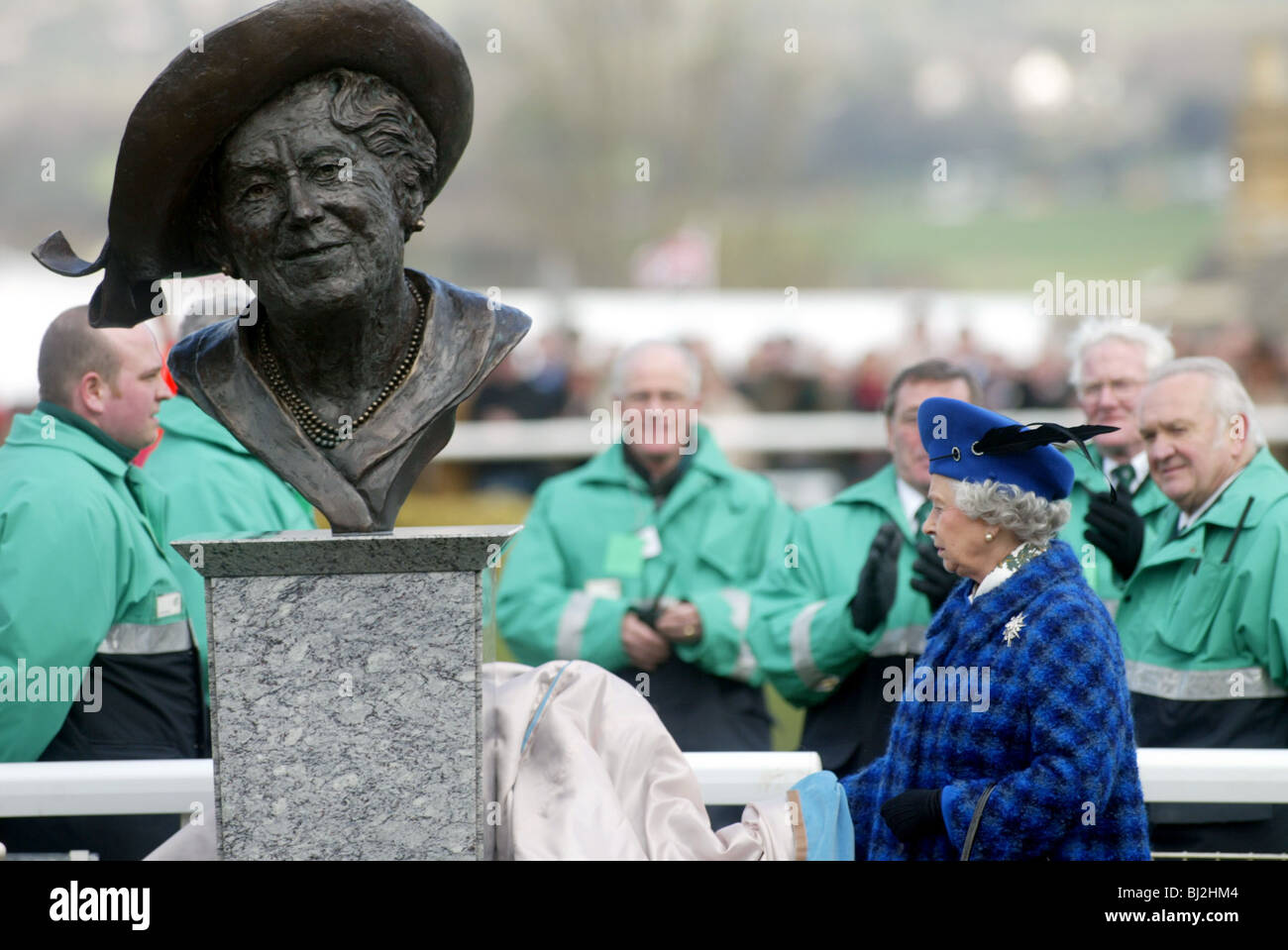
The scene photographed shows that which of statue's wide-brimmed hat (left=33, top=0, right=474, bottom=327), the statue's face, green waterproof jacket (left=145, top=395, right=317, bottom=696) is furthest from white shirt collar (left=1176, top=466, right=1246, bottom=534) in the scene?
green waterproof jacket (left=145, top=395, right=317, bottom=696)

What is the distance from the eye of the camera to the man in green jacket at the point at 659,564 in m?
4.73

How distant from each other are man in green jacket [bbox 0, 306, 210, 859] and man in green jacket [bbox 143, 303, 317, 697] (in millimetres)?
110

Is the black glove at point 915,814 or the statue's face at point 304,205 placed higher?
the statue's face at point 304,205

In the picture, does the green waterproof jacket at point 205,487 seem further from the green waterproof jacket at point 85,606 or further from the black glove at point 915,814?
the black glove at point 915,814

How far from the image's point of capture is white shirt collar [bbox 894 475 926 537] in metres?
4.41

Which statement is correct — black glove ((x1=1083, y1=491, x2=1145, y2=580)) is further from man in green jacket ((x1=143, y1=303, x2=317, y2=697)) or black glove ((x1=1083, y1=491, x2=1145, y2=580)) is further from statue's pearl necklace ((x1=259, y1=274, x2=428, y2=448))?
man in green jacket ((x1=143, y1=303, x2=317, y2=697))

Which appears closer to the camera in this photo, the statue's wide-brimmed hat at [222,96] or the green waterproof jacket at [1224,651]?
the statue's wide-brimmed hat at [222,96]

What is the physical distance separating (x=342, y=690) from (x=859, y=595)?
5.53ft

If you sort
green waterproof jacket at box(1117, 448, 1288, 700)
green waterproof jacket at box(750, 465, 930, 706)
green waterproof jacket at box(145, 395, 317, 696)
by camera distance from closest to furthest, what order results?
1. green waterproof jacket at box(1117, 448, 1288, 700)
2. green waterproof jacket at box(750, 465, 930, 706)
3. green waterproof jacket at box(145, 395, 317, 696)

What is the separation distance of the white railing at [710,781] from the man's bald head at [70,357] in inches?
42.0

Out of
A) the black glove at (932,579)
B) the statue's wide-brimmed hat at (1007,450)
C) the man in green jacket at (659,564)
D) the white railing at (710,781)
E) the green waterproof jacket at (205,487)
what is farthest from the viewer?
the man in green jacket at (659,564)

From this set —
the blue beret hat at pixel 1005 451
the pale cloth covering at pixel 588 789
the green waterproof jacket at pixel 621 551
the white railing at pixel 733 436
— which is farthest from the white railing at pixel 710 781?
the white railing at pixel 733 436
